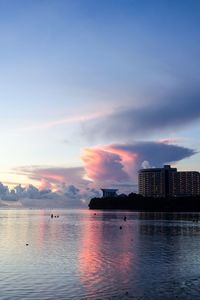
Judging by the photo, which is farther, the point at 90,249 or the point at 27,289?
the point at 90,249

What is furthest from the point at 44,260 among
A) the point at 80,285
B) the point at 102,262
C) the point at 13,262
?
the point at 80,285

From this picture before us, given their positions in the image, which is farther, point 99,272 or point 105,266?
point 105,266

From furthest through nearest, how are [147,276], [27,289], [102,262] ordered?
[102,262]
[147,276]
[27,289]

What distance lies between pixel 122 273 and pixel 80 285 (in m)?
7.25

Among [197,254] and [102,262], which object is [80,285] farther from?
[197,254]

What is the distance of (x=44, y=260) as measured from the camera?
2010 inches

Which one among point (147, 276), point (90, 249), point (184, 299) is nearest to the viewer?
point (184, 299)

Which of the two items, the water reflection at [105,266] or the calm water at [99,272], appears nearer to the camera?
the calm water at [99,272]

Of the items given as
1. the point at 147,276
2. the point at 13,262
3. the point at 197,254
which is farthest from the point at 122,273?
the point at 197,254

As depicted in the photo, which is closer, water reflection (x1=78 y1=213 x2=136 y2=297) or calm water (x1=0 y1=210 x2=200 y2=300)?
calm water (x1=0 y1=210 x2=200 y2=300)

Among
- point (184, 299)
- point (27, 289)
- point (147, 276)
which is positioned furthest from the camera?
point (147, 276)

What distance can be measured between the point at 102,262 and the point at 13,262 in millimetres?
10150

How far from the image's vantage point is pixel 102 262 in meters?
49.4

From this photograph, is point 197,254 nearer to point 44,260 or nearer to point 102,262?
point 102,262
